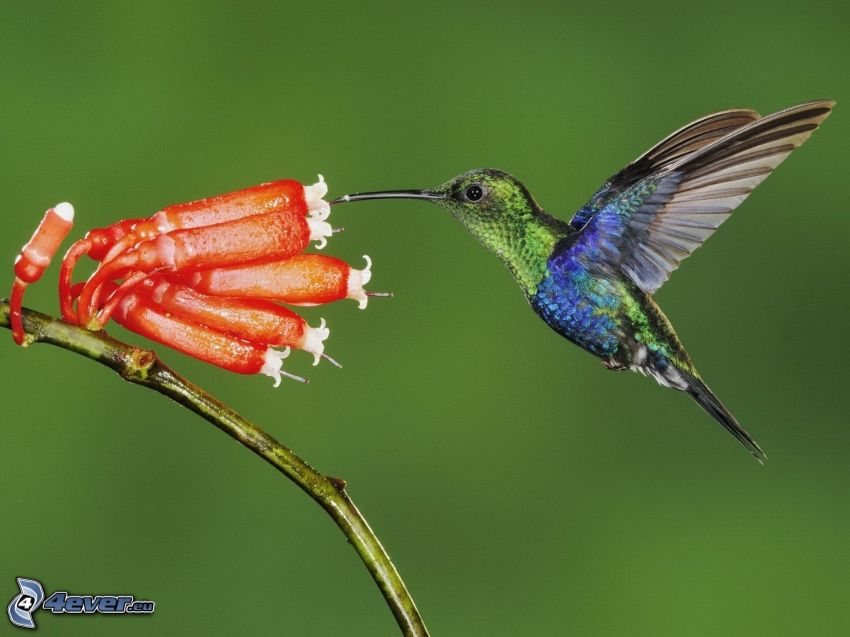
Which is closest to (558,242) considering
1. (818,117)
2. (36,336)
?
(818,117)

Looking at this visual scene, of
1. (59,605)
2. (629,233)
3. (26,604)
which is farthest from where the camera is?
(59,605)

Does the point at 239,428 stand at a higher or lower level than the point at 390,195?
lower

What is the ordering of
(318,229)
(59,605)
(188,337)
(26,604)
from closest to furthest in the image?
(188,337), (318,229), (26,604), (59,605)

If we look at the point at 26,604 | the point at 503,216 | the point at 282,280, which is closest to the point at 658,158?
the point at 503,216

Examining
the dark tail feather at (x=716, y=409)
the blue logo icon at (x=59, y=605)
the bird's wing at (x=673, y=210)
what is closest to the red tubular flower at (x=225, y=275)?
the bird's wing at (x=673, y=210)

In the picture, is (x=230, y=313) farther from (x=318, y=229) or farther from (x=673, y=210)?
(x=673, y=210)

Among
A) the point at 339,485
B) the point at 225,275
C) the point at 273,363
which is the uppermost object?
the point at 225,275
